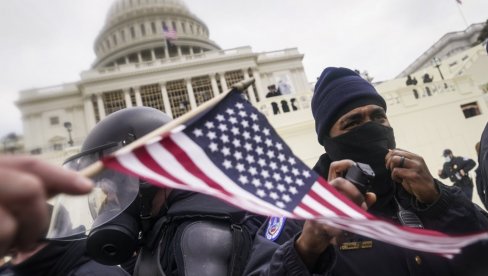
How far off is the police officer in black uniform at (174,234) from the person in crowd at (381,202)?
0.16 meters

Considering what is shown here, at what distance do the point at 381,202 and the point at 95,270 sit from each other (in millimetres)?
1355

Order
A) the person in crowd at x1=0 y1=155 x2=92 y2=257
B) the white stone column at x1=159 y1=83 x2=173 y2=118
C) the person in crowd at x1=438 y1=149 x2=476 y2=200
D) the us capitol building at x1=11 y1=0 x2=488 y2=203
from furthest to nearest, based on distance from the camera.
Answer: the white stone column at x1=159 y1=83 x2=173 y2=118 → the us capitol building at x1=11 y1=0 x2=488 y2=203 → the person in crowd at x1=438 y1=149 x2=476 y2=200 → the person in crowd at x1=0 y1=155 x2=92 y2=257

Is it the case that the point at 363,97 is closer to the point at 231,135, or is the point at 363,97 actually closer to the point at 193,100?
the point at 231,135

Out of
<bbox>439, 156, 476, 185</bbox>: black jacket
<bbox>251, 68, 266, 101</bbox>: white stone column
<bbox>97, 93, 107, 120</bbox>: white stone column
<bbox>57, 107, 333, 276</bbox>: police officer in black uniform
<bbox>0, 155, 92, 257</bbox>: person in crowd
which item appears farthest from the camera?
<bbox>251, 68, 266, 101</bbox>: white stone column

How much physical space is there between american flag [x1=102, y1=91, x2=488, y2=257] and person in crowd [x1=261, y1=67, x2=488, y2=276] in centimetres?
15

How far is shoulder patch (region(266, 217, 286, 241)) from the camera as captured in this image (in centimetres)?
176

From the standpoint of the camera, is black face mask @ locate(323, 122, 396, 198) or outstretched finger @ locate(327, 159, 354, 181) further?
black face mask @ locate(323, 122, 396, 198)

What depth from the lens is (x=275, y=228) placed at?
180 cm

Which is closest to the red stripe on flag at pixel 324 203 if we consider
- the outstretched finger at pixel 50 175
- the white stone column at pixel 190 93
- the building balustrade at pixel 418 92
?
the outstretched finger at pixel 50 175

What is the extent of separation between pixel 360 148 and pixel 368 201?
1.93 feet

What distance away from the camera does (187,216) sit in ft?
→ 6.24

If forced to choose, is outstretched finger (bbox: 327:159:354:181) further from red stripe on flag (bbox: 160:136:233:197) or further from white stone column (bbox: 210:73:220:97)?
white stone column (bbox: 210:73:220:97)

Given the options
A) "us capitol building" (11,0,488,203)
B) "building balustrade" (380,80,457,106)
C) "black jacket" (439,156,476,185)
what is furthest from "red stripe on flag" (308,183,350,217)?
"building balustrade" (380,80,457,106)

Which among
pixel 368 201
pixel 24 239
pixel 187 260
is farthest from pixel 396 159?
pixel 24 239
